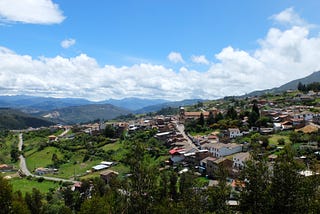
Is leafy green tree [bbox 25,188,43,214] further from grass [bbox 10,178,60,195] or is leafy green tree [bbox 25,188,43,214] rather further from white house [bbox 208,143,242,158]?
white house [bbox 208,143,242,158]

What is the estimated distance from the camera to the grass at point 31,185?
62.2 metres

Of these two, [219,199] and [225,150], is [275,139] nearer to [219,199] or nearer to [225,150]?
[225,150]

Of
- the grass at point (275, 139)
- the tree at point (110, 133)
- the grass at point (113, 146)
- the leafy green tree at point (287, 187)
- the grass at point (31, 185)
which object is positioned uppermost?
the leafy green tree at point (287, 187)

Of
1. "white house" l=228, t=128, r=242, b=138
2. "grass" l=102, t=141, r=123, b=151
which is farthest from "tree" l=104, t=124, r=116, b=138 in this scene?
"white house" l=228, t=128, r=242, b=138

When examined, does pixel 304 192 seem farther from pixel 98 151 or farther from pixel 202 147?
pixel 98 151

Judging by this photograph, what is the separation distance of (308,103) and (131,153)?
8497cm

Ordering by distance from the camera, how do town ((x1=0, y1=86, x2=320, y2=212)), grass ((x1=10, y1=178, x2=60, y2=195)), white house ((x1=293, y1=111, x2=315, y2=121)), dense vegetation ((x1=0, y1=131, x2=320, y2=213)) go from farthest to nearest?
white house ((x1=293, y1=111, x2=315, y2=121)) < grass ((x1=10, y1=178, x2=60, y2=195)) < town ((x1=0, y1=86, x2=320, y2=212)) < dense vegetation ((x1=0, y1=131, x2=320, y2=213))

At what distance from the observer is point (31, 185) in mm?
65875

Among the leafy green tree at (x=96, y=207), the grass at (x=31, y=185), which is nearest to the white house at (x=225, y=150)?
the grass at (x=31, y=185)

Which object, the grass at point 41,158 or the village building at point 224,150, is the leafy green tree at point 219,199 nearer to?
the village building at point 224,150

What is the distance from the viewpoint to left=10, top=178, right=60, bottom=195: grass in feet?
204

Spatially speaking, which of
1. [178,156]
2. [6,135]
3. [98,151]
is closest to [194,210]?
[178,156]

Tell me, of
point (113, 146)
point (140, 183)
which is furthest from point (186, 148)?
point (140, 183)

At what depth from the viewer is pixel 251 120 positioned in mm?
73688
